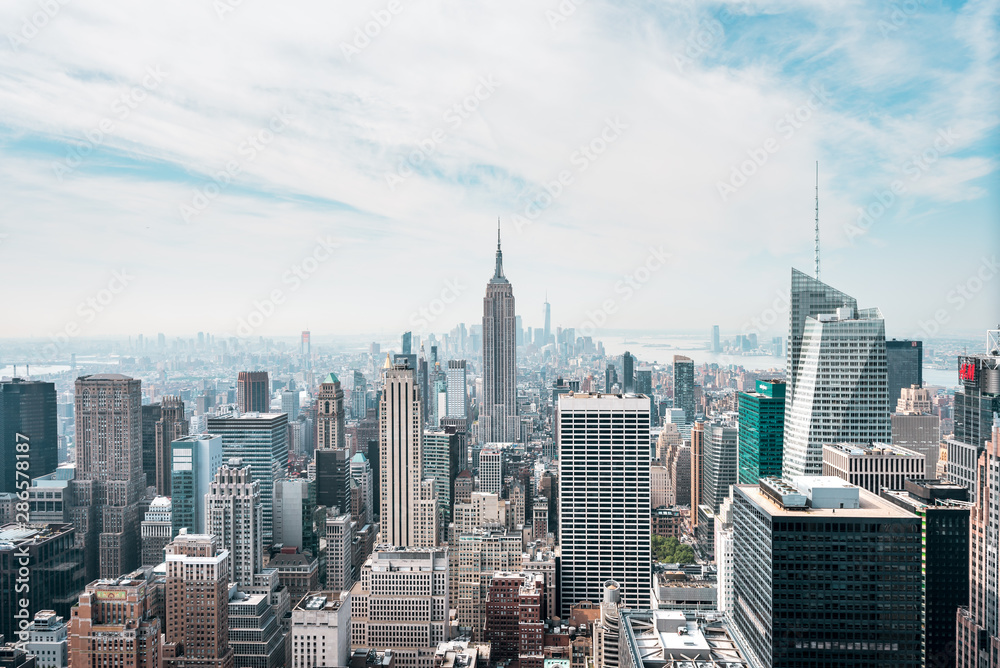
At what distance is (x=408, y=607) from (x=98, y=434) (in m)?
8.96

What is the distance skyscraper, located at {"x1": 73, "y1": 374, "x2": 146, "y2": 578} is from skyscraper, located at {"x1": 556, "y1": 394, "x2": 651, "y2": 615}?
8547 mm

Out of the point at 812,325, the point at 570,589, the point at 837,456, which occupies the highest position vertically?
the point at 812,325

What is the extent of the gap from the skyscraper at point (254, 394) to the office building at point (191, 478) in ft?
12.7

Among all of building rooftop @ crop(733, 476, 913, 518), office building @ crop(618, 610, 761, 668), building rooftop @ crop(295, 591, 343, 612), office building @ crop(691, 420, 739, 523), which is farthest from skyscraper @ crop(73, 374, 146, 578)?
office building @ crop(691, 420, 739, 523)

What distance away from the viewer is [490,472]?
66.2ft

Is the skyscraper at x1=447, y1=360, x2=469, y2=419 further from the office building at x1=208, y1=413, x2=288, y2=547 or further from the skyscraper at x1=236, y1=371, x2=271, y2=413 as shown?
the office building at x1=208, y1=413, x2=288, y2=547

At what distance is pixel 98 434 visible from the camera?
1609cm

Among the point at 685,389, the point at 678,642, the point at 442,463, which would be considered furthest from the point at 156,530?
the point at 685,389

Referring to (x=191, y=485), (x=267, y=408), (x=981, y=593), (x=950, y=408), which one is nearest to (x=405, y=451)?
(x=191, y=485)

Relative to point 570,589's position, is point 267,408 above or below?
above

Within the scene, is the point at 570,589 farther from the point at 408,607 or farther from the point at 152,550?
the point at 152,550

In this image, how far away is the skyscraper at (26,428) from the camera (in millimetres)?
12383

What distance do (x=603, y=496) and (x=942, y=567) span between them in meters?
7.70

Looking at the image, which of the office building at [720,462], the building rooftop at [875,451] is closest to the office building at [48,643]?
the building rooftop at [875,451]
